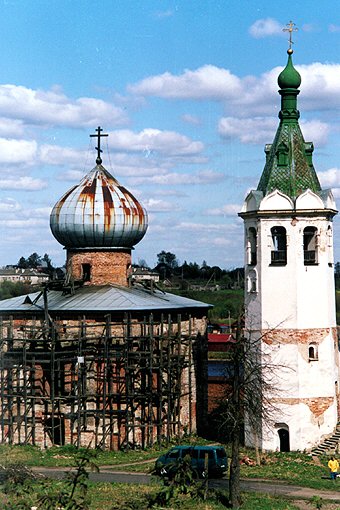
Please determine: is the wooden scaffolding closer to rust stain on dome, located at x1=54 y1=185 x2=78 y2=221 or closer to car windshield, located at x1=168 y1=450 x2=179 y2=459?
car windshield, located at x1=168 y1=450 x2=179 y2=459

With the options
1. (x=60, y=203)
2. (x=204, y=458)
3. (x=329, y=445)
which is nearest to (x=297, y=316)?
(x=329, y=445)

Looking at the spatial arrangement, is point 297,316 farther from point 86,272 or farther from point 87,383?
point 86,272

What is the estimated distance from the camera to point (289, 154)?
23.2 m

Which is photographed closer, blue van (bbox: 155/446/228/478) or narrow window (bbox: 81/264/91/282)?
blue van (bbox: 155/446/228/478)

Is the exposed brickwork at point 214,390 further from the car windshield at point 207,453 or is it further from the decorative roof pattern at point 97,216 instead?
the car windshield at point 207,453

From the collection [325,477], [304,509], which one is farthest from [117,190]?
[304,509]

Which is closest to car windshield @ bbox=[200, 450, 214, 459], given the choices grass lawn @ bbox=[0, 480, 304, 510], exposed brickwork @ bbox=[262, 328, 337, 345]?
grass lawn @ bbox=[0, 480, 304, 510]

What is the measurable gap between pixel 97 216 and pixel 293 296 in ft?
21.5

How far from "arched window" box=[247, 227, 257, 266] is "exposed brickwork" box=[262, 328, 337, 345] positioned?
2028 millimetres

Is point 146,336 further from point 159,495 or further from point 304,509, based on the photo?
point 159,495

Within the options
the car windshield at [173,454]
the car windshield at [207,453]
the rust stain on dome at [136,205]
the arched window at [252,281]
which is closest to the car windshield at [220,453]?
the car windshield at [207,453]

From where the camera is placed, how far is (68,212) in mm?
25703

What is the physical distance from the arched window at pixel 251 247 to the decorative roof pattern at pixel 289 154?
1138mm

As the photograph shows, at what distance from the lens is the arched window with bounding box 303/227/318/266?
75.2 ft
